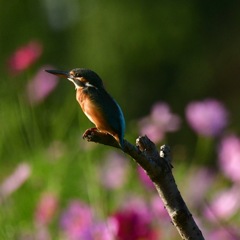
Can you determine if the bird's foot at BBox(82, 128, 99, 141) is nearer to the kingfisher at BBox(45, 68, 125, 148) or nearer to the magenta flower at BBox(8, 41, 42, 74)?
the kingfisher at BBox(45, 68, 125, 148)

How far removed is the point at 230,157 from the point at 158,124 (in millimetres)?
264

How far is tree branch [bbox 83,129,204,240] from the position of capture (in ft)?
3.88

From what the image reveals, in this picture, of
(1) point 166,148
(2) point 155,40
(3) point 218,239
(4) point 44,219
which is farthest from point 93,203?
(2) point 155,40

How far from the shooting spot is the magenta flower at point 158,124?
2787 mm

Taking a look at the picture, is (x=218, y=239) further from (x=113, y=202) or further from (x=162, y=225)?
(x=113, y=202)

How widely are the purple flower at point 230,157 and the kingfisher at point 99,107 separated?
1.46m

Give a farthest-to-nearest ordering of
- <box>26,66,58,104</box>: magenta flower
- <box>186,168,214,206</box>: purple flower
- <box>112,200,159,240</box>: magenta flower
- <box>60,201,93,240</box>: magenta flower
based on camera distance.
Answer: <box>26,66,58,104</box>: magenta flower, <box>186,168,214,206</box>: purple flower, <box>60,201,93,240</box>: magenta flower, <box>112,200,159,240</box>: magenta flower

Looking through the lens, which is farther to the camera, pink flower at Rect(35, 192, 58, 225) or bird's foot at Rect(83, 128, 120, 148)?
pink flower at Rect(35, 192, 58, 225)

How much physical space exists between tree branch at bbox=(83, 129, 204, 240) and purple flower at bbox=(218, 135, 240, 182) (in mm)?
1373

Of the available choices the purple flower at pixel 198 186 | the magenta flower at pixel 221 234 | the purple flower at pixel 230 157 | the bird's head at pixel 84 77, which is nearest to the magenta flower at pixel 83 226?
the magenta flower at pixel 221 234

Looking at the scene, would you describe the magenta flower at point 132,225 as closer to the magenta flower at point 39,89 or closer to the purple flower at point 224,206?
the purple flower at point 224,206

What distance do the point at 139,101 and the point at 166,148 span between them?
40.6 ft

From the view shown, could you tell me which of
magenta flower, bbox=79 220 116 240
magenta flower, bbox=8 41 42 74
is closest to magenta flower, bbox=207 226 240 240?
magenta flower, bbox=79 220 116 240

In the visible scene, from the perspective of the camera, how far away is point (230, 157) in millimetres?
2668
